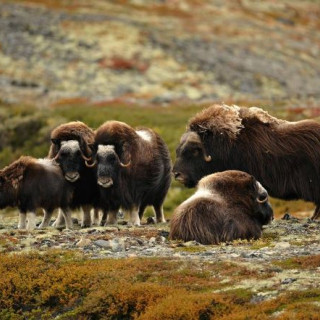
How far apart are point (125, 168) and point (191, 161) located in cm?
98

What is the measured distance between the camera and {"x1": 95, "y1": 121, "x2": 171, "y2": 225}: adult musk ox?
12.0m

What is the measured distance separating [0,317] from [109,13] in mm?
50549

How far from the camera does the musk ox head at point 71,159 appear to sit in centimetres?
1209

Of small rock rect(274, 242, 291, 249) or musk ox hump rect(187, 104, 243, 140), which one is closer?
small rock rect(274, 242, 291, 249)

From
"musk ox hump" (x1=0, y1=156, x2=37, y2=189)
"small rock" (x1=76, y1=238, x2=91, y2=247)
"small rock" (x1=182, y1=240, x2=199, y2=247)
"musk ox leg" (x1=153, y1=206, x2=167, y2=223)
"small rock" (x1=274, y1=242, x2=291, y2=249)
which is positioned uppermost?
"musk ox hump" (x1=0, y1=156, x2=37, y2=189)

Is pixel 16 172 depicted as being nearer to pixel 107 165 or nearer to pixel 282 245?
pixel 107 165

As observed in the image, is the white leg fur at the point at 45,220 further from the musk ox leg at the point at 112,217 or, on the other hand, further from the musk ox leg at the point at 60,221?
the musk ox leg at the point at 112,217

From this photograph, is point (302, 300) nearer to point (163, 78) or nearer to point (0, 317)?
point (0, 317)

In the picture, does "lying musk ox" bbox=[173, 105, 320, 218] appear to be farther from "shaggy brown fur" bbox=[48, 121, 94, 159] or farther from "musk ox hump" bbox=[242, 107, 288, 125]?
"shaggy brown fur" bbox=[48, 121, 94, 159]

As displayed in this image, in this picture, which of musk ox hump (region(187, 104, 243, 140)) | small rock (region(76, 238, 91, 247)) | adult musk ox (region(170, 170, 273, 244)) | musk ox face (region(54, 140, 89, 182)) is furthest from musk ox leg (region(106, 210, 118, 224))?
small rock (region(76, 238, 91, 247))

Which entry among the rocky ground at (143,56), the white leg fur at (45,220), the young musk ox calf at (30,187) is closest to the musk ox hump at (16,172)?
the young musk ox calf at (30,187)

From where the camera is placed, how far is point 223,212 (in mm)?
10039

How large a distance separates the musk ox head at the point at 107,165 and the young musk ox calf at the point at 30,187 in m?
0.58

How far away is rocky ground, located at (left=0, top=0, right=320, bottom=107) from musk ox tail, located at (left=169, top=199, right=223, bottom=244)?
79.7ft
